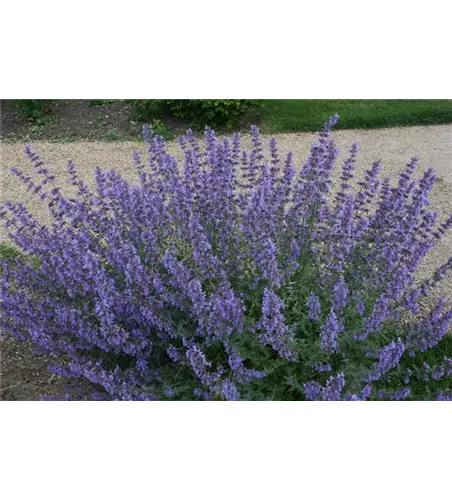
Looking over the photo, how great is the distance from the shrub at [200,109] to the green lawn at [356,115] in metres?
0.45

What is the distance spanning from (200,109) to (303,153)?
1.90 meters

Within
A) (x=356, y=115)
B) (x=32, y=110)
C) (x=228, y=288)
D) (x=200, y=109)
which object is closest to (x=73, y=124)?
(x=32, y=110)

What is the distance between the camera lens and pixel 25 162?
8.19m

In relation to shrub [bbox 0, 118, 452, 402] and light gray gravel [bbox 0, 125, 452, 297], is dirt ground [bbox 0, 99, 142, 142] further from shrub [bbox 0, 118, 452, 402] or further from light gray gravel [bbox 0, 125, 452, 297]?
shrub [bbox 0, 118, 452, 402]

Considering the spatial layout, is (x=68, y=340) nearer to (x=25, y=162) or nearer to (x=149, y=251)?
(x=149, y=251)

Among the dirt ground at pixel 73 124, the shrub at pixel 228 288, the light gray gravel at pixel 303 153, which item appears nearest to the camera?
the shrub at pixel 228 288

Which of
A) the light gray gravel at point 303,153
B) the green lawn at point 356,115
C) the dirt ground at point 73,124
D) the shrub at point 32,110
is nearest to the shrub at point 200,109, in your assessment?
the dirt ground at point 73,124

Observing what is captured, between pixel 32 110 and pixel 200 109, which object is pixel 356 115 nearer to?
pixel 200 109

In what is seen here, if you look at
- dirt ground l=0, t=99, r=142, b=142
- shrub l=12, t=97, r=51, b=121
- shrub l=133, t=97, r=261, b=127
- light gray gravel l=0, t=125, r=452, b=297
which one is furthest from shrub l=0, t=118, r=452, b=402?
shrub l=12, t=97, r=51, b=121

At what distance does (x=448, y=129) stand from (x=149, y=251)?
22.9 feet

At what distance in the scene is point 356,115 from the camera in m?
8.84

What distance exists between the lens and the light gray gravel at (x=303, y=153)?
7484 mm

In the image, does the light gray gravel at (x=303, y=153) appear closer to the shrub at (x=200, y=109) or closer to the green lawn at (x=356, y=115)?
the green lawn at (x=356, y=115)

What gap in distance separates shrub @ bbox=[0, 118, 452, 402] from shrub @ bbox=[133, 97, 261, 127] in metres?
5.12
